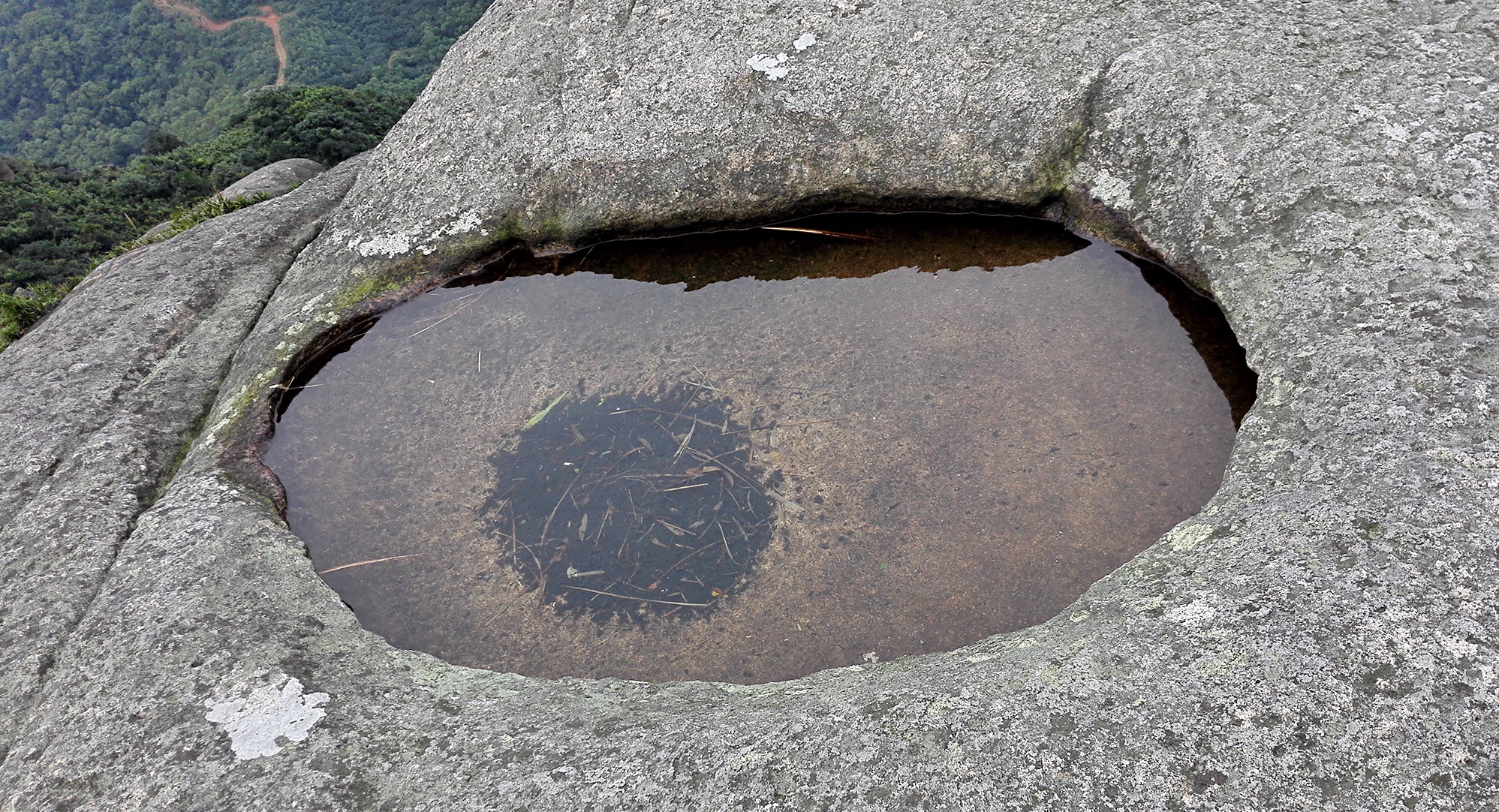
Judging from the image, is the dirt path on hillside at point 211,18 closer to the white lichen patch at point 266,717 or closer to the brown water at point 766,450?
the brown water at point 766,450

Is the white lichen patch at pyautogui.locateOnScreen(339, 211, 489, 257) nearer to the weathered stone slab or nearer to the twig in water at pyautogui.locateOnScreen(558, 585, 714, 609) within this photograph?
the weathered stone slab

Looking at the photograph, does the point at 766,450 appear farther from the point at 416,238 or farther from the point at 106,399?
the point at 106,399

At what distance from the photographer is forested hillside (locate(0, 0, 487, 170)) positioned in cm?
3816

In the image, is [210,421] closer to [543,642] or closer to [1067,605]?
[543,642]

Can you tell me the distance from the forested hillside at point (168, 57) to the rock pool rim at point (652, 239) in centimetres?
3669

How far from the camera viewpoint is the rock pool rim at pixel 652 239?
142 inches

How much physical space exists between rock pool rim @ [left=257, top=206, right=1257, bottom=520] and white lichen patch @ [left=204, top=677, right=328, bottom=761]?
1.07 meters

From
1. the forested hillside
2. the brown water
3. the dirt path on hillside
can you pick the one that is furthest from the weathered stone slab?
the dirt path on hillside

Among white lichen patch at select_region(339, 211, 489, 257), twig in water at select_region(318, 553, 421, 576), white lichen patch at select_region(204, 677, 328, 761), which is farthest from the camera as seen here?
white lichen patch at select_region(339, 211, 489, 257)

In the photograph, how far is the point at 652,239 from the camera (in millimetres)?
4660

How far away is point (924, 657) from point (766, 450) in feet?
3.66

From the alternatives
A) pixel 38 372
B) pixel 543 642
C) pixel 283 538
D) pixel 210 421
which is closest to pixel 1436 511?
pixel 543 642

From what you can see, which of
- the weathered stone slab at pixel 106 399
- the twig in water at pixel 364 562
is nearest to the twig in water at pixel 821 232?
the twig in water at pixel 364 562

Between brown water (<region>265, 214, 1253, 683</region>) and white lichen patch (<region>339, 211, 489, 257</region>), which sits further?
white lichen patch (<region>339, 211, 489, 257</region>)
